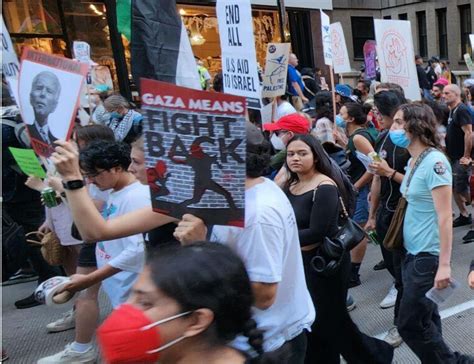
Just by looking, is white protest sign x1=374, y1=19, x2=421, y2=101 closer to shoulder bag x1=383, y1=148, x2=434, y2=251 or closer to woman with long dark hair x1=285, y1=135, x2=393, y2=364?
shoulder bag x1=383, y1=148, x2=434, y2=251

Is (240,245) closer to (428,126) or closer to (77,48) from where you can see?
(428,126)

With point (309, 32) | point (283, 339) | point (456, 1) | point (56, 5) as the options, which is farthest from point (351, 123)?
point (456, 1)

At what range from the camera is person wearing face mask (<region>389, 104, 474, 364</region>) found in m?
3.04

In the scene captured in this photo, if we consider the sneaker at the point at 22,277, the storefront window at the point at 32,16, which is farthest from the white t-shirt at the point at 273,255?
the storefront window at the point at 32,16

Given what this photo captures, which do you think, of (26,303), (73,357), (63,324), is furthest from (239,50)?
(26,303)

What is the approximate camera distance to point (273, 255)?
2164 mm

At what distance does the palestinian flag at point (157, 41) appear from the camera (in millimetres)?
4070

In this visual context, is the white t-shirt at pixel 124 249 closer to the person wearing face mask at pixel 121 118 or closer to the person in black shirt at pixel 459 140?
the person wearing face mask at pixel 121 118

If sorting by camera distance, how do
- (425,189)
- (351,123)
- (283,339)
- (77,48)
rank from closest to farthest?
(283,339) < (425,189) < (351,123) < (77,48)

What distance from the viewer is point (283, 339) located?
7.80 feet

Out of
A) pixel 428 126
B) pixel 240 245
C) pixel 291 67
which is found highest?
pixel 291 67

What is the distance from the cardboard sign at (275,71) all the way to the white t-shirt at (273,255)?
453 cm

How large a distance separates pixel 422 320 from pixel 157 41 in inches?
101

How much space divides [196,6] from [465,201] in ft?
39.3
